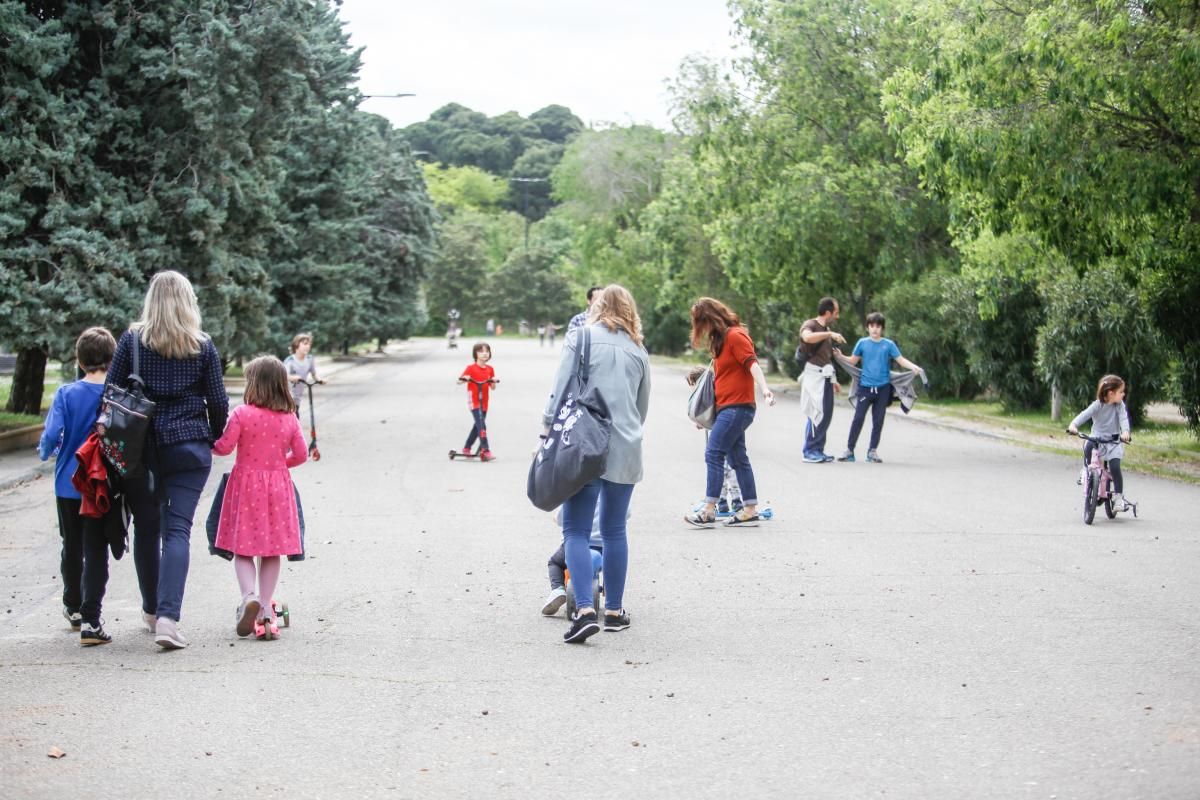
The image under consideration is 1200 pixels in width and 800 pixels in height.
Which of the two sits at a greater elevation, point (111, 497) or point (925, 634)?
point (111, 497)

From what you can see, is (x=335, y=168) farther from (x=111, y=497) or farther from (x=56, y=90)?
(x=111, y=497)

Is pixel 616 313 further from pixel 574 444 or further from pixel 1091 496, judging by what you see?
pixel 1091 496

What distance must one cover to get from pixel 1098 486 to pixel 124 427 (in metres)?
7.93

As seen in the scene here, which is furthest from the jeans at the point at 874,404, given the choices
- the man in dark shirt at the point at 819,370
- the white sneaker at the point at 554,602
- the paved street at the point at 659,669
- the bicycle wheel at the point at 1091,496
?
the white sneaker at the point at 554,602

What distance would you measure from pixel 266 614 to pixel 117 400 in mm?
1306

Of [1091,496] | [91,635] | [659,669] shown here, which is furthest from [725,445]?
[91,635]

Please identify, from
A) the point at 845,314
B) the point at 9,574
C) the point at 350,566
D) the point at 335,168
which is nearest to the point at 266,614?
the point at 350,566

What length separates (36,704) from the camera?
5.91m

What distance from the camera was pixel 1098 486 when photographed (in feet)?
37.9

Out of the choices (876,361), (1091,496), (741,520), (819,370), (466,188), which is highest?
(466,188)

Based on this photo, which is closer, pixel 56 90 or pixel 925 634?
pixel 925 634

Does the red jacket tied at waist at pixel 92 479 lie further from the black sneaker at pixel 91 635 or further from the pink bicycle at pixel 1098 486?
the pink bicycle at pixel 1098 486

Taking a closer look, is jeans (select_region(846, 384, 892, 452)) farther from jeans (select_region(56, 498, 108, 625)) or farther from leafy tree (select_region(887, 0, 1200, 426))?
jeans (select_region(56, 498, 108, 625))

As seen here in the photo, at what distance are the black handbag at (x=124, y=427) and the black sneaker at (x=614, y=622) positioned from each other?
8.12 ft
